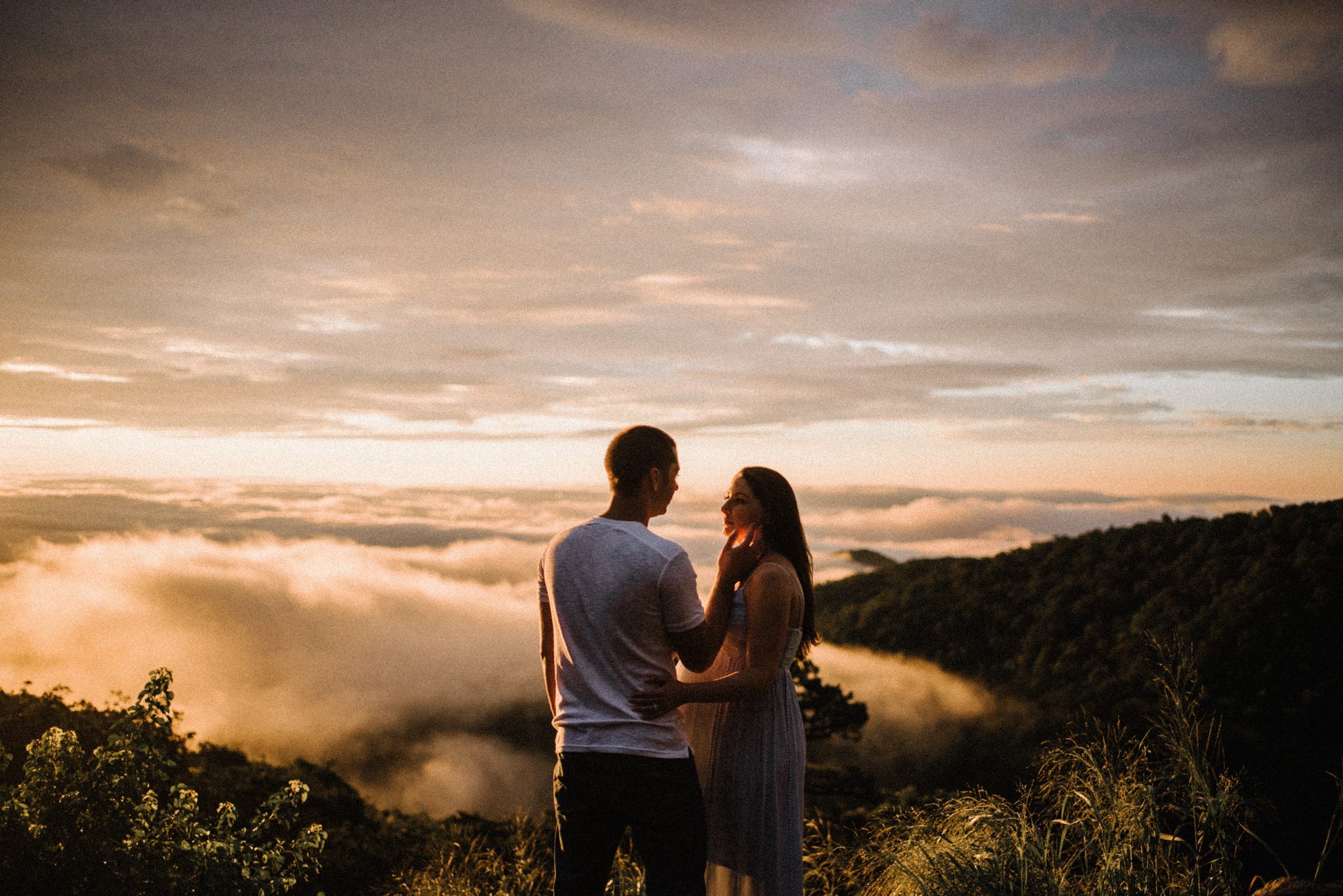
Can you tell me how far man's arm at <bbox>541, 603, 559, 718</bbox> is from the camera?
3.42m

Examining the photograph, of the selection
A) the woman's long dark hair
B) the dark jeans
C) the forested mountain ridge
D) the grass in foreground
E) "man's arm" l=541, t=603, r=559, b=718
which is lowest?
the forested mountain ridge

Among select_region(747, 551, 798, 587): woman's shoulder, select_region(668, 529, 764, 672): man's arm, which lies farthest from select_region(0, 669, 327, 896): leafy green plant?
select_region(747, 551, 798, 587): woman's shoulder

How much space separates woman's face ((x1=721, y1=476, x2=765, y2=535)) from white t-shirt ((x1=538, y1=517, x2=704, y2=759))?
2.45ft

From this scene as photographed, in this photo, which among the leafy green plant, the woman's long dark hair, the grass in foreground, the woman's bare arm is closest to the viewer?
the woman's bare arm

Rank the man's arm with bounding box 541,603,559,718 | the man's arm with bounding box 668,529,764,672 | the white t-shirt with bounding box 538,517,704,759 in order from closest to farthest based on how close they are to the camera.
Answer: the white t-shirt with bounding box 538,517,704,759 → the man's arm with bounding box 541,603,559,718 → the man's arm with bounding box 668,529,764,672

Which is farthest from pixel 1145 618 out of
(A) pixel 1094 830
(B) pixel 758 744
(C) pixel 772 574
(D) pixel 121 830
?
(D) pixel 121 830

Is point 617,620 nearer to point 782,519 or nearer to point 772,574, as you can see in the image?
point 772,574

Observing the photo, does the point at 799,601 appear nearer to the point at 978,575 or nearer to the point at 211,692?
the point at 978,575

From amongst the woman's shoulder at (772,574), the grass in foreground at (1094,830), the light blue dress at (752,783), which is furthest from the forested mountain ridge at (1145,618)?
the woman's shoulder at (772,574)

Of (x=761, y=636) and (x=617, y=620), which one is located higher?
(x=617, y=620)

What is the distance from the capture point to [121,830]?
5488 mm

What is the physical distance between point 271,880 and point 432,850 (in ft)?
12.5

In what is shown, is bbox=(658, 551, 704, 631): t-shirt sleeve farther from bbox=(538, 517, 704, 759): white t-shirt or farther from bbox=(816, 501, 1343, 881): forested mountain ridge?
bbox=(816, 501, 1343, 881): forested mountain ridge

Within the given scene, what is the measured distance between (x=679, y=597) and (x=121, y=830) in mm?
4964
